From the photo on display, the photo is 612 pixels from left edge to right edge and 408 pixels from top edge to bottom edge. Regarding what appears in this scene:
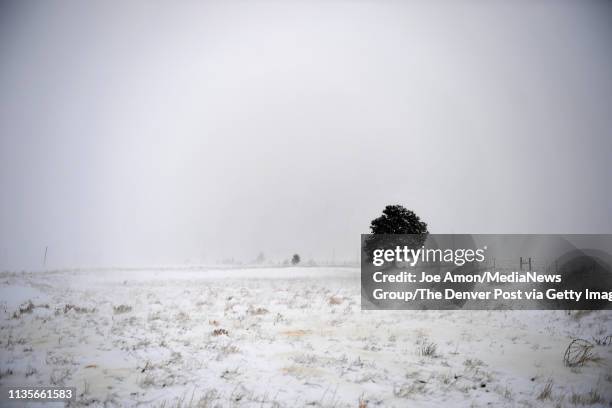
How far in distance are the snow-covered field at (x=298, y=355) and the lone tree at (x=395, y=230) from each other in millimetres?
8748

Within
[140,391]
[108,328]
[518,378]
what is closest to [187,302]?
[108,328]

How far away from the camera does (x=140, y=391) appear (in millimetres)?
6238

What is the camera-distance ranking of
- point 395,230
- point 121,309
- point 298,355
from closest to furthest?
point 298,355, point 121,309, point 395,230

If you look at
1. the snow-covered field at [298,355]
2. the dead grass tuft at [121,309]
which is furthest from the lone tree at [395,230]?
the dead grass tuft at [121,309]

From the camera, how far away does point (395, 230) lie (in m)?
23.5

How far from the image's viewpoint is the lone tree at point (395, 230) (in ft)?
77.1

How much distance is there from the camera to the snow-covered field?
6.37 meters

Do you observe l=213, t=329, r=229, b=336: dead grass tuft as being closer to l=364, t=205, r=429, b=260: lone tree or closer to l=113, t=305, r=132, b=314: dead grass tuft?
l=113, t=305, r=132, b=314: dead grass tuft

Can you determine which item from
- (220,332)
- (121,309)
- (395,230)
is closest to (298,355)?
(220,332)

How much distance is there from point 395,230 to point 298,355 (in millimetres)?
16685

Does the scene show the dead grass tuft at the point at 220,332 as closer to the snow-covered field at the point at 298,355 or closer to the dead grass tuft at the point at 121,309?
the snow-covered field at the point at 298,355

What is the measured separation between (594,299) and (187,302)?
1955cm

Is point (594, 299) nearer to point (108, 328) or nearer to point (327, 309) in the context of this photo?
point (327, 309)

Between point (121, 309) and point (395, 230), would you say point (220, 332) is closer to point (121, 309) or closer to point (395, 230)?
point (121, 309)
